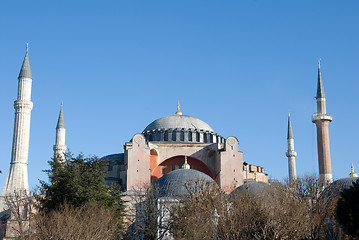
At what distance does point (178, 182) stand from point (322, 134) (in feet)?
37.7

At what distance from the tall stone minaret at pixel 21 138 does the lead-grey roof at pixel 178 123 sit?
29.2 feet

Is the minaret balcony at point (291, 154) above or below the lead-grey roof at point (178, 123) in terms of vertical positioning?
below

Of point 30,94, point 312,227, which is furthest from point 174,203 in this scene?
point 30,94

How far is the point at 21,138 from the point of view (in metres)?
37.4

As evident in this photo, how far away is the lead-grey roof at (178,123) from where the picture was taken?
40562mm

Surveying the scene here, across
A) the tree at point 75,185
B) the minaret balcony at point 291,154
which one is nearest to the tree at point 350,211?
the tree at point 75,185

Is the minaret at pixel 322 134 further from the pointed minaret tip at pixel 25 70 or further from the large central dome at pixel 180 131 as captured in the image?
the pointed minaret tip at pixel 25 70

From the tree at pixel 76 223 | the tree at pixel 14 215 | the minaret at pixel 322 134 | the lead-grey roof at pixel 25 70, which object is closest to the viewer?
the tree at pixel 76 223

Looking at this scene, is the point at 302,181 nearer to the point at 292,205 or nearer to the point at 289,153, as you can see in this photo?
the point at 292,205

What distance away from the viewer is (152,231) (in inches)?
949

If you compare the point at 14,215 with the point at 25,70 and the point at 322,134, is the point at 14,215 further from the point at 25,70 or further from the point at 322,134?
the point at 322,134

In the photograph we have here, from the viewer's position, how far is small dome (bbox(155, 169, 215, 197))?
29.2m

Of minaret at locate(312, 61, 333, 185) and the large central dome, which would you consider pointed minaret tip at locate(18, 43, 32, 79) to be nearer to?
the large central dome

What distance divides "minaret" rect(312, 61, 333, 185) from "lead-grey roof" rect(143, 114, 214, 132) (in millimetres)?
8462
